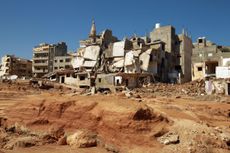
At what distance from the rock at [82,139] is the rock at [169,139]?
327 cm

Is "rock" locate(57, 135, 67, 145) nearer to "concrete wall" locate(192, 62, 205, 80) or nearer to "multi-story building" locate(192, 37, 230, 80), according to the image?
"multi-story building" locate(192, 37, 230, 80)

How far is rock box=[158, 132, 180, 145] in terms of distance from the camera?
1494cm

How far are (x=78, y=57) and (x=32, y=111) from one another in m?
48.8

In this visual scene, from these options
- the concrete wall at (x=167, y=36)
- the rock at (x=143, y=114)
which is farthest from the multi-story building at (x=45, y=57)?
the rock at (x=143, y=114)

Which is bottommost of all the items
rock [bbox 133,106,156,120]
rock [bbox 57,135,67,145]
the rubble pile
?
rock [bbox 57,135,67,145]

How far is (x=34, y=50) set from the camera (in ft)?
269

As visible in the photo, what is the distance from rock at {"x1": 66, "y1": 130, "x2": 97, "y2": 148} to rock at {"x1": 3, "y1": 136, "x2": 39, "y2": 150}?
5.56 feet

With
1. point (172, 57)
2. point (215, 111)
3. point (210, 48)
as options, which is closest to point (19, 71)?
point (172, 57)

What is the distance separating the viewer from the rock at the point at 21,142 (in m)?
14.5

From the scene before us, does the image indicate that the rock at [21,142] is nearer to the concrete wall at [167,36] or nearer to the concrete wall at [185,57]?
the concrete wall at [185,57]

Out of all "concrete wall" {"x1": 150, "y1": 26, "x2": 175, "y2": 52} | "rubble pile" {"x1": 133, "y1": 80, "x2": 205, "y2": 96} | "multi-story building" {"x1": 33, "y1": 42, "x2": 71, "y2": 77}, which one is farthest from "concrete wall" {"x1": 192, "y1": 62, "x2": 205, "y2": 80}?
"multi-story building" {"x1": 33, "y1": 42, "x2": 71, "y2": 77}

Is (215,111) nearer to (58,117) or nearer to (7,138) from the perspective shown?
(58,117)

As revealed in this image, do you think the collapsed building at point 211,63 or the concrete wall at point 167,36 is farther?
the concrete wall at point 167,36

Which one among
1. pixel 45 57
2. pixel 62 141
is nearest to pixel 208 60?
pixel 62 141
